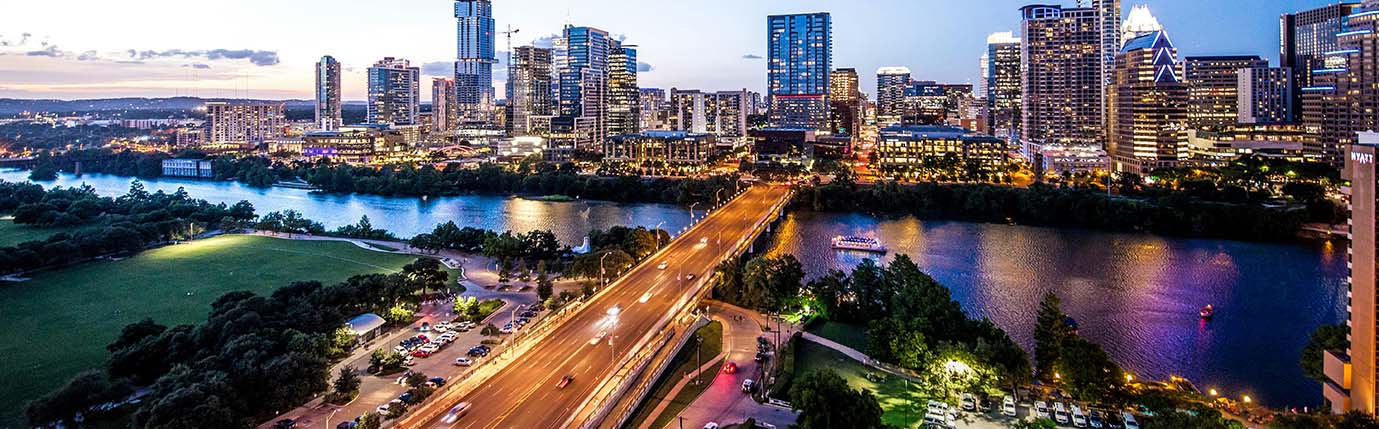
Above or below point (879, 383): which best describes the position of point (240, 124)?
above

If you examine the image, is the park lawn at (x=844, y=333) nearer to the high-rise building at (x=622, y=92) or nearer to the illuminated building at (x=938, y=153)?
the illuminated building at (x=938, y=153)

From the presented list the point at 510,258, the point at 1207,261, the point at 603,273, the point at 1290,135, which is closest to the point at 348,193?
the point at 510,258

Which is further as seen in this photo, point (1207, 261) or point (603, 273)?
point (1207, 261)

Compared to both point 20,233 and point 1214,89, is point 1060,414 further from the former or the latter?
point 1214,89

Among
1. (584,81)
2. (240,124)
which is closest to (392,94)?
(240,124)

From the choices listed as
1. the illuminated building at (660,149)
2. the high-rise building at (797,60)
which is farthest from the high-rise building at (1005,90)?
the illuminated building at (660,149)

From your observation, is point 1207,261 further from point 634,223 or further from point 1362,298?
point 634,223
